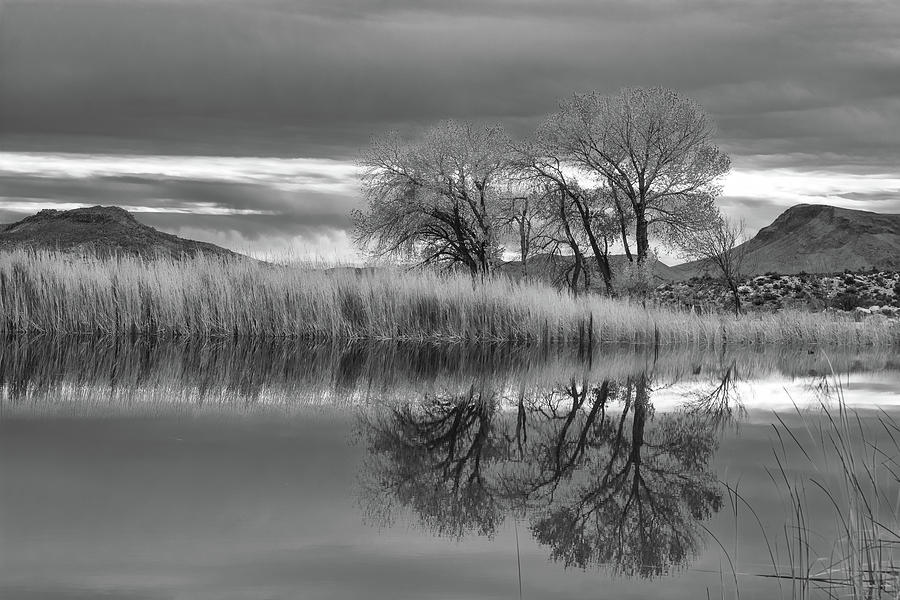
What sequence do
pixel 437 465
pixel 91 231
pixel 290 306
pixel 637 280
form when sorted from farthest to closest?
pixel 91 231
pixel 637 280
pixel 290 306
pixel 437 465

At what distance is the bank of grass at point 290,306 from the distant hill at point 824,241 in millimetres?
79260

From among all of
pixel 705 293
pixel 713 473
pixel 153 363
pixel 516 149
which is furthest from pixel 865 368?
pixel 705 293

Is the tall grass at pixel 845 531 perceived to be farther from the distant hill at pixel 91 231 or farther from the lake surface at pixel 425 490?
the distant hill at pixel 91 231

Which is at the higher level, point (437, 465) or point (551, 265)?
point (551, 265)

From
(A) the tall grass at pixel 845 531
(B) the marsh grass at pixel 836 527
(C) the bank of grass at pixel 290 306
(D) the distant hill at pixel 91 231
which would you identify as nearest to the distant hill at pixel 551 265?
(C) the bank of grass at pixel 290 306

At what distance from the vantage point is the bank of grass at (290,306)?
58.4ft

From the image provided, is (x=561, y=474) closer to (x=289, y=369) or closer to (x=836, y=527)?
(x=836, y=527)

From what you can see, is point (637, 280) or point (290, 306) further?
point (637, 280)

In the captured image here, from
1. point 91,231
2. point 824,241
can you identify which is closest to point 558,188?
point 91,231

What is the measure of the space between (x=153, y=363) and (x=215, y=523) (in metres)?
8.17

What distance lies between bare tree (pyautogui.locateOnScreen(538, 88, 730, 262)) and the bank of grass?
13460mm

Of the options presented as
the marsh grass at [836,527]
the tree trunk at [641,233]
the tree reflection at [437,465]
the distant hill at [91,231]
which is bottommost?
the marsh grass at [836,527]

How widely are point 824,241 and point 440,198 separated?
107m

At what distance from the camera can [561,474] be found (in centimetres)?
610
